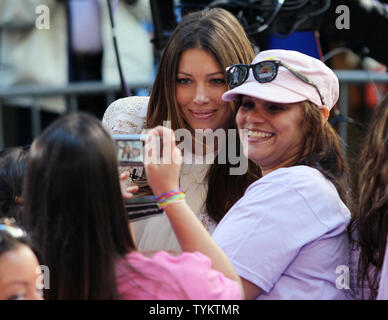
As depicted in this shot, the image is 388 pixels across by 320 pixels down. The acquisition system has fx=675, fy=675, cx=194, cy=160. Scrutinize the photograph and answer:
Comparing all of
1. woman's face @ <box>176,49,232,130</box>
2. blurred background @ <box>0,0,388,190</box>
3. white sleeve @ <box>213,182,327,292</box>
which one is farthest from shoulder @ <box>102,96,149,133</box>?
blurred background @ <box>0,0,388,190</box>

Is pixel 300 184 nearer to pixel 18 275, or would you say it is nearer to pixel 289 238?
pixel 289 238

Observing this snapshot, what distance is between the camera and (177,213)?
1.63m

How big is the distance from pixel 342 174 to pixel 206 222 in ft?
2.06

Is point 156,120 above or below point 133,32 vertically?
below

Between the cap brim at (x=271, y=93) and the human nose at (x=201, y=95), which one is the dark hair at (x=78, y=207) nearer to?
the cap brim at (x=271, y=93)

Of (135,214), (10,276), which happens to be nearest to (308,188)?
(135,214)

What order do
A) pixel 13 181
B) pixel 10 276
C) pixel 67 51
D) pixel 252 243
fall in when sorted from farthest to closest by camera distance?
pixel 67 51
pixel 13 181
pixel 252 243
pixel 10 276

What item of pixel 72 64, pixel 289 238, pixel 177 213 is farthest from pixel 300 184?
pixel 72 64

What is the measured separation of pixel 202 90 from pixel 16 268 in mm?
1341

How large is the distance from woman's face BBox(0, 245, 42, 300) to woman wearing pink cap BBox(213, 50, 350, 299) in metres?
0.57

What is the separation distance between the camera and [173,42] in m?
2.70

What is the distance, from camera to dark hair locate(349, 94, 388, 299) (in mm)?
1761

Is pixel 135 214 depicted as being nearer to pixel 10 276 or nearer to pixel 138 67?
pixel 10 276

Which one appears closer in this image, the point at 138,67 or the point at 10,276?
the point at 10,276
